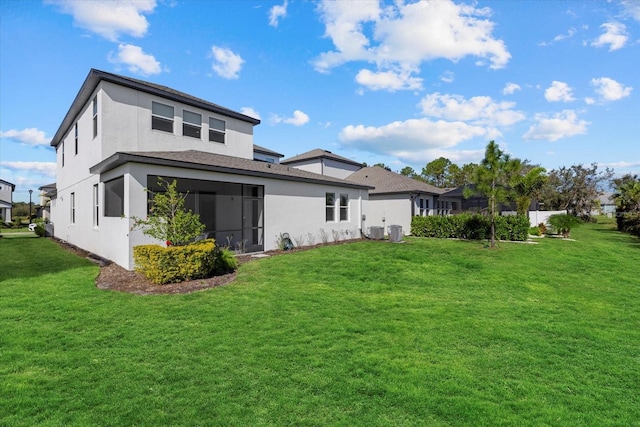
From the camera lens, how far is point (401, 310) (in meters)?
6.28

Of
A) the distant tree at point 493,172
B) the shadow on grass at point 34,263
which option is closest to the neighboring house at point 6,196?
the shadow on grass at point 34,263

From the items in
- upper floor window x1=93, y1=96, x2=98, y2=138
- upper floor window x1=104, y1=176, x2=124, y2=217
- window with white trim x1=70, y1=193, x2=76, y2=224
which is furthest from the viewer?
window with white trim x1=70, y1=193, x2=76, y2=224

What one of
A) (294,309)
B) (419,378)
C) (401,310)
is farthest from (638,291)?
(294,309)

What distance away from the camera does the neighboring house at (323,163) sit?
86.7 feet

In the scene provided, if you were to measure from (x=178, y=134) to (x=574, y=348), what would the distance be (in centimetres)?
1451

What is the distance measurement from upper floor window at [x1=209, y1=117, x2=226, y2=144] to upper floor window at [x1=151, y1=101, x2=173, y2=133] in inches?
78.1

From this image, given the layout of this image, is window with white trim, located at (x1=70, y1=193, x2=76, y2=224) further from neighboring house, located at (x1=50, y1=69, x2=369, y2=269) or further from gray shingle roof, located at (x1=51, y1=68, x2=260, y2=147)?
gray shingle roof, located at (x1=51, y1=68, x2=260, y2=147)

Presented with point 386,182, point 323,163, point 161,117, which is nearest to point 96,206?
point 161,117

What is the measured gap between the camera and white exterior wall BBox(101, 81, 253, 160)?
11259mm

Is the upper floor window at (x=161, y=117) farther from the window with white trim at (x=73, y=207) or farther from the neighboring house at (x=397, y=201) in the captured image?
the neighboring house at (x=397, y=201)

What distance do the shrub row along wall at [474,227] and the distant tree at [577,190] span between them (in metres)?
26.3

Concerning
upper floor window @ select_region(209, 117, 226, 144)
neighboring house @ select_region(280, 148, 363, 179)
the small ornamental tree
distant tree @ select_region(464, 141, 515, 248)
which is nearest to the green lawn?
the small ornamental tree

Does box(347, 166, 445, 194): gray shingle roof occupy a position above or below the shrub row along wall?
above

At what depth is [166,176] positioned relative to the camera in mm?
9992
